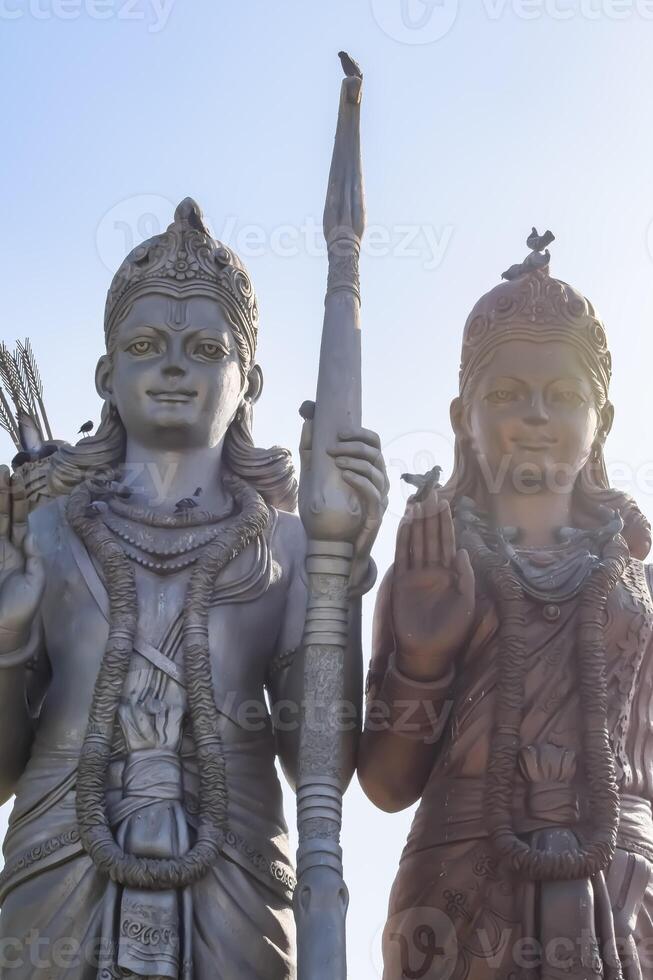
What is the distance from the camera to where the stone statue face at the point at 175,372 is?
8266mm

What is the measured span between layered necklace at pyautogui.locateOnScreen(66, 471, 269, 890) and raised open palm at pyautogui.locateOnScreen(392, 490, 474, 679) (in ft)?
2.20

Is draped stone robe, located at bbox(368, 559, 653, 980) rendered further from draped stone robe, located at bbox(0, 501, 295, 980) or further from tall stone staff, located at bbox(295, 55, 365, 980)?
draped stone robe, located at bbox(0, 501, 295, 980)

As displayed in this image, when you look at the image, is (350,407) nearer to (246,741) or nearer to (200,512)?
(200,512)

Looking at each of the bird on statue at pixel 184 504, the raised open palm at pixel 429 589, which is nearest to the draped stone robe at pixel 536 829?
the raised open palm at pixel 429 589

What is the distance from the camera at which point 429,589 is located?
7820 mm

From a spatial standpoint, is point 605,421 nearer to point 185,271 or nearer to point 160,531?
point 185,271

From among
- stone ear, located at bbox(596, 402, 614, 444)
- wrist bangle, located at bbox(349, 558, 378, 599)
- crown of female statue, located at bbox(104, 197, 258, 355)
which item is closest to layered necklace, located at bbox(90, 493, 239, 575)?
wrist bangle, located at bbox(349, 558, 378, 599)

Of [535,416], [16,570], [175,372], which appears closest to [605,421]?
[535,416]

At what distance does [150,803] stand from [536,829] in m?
1.49

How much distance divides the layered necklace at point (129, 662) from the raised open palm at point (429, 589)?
2.20 feet

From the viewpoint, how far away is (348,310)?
8.16 metres

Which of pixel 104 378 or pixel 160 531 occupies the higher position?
pixel 104 378

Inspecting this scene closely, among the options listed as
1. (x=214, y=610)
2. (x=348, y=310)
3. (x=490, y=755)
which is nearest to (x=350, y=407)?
(x=348, y=310)

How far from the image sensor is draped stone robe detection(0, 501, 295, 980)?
7.11m
